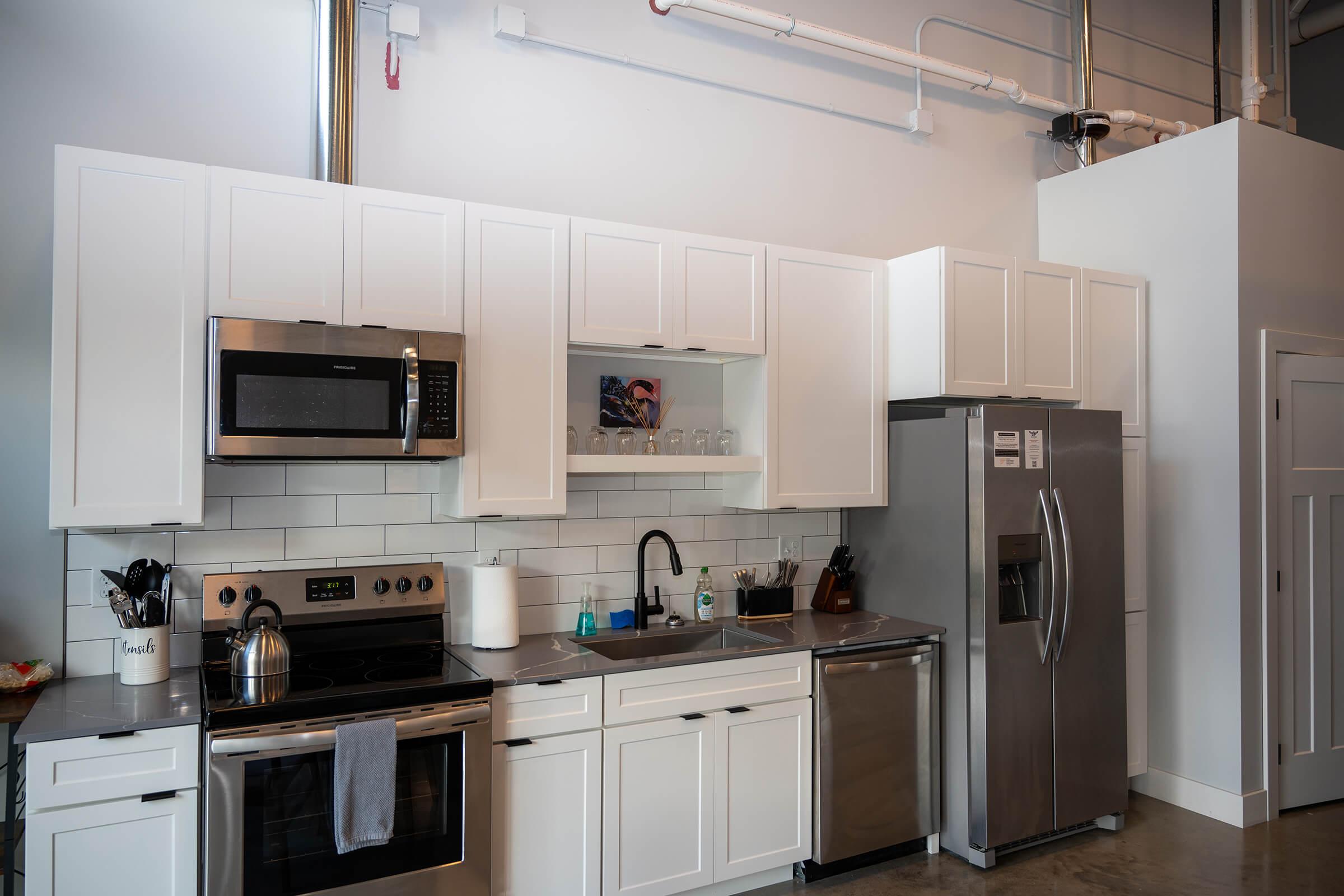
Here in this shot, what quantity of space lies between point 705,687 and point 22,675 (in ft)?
6.61

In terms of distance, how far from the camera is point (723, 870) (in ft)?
9.87

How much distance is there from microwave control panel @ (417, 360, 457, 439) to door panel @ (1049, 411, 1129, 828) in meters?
2.30

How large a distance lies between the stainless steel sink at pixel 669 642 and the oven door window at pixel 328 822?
0.80 meters

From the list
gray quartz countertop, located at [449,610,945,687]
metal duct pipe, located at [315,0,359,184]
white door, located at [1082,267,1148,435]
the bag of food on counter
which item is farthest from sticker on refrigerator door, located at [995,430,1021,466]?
the bag of food on counter

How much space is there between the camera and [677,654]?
336cm

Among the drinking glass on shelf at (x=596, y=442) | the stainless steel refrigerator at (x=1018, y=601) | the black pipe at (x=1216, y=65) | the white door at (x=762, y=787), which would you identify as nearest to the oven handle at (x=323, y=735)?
the white door at (x=762, y=787)

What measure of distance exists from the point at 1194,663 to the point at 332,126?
4138mm

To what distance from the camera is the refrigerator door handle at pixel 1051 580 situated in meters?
3.45

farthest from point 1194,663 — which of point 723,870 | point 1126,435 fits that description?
point 723,870

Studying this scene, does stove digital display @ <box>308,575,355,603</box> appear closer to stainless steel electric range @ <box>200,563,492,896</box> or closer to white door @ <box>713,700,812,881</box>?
stainless steel electric range @ <box>200,563,492,896</box>

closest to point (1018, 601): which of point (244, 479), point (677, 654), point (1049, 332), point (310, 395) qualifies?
point (1049, 332)

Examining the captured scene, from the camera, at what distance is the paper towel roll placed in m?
3.04

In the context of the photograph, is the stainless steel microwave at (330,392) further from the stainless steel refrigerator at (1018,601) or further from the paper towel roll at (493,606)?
the stainless steel refrigerator at (1018,601)

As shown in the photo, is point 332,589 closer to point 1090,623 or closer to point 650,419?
point 650,419
